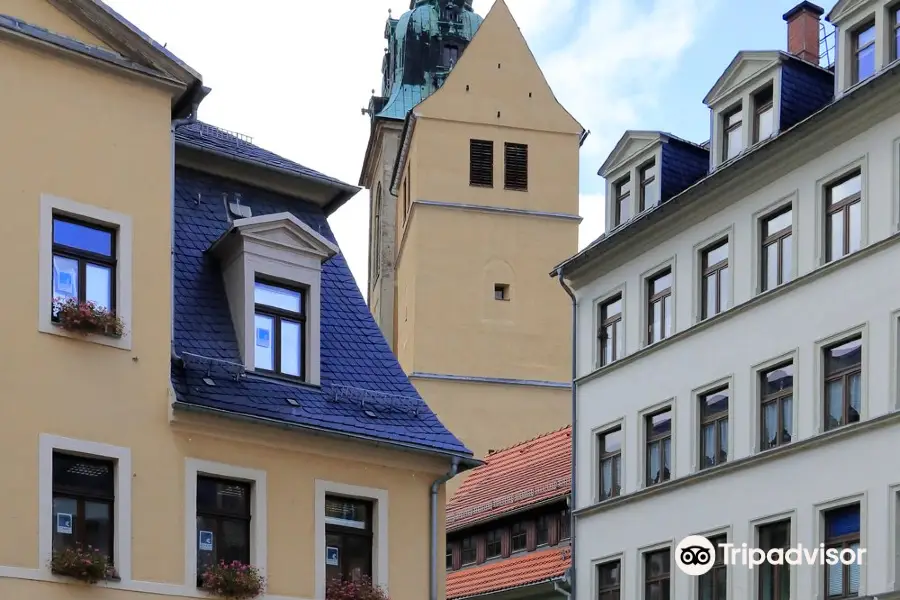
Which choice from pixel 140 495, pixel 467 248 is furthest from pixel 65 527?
pixel 467 248

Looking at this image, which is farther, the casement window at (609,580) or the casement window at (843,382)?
the casement window at (609,580)

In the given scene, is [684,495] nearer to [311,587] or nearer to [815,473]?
[815,473]

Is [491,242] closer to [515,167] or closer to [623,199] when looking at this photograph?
[515,167]

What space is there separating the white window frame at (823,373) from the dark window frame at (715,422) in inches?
116

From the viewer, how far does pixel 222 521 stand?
74.4 ft

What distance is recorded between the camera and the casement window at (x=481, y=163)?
6825 cm

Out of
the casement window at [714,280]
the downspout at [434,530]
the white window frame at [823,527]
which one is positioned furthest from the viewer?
the casement window at [714,280]

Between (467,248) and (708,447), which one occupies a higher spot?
(467,248)

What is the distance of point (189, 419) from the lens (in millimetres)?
22266

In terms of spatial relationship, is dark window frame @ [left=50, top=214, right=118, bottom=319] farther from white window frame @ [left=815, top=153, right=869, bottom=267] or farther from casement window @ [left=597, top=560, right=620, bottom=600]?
casement window @ [left=597, top=560, right=620, bottom=600]

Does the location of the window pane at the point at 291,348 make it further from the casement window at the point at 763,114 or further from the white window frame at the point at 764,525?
the casement window at the point at 763,114

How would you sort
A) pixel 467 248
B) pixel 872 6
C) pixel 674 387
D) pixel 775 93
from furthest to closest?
pixel 467 248 < pixel 674 387 < pixel 775 93 < pixel 872 6

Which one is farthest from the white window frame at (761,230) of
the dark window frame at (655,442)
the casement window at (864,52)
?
the dark window frame at (655,442)

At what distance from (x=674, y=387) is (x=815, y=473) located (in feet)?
17.8
